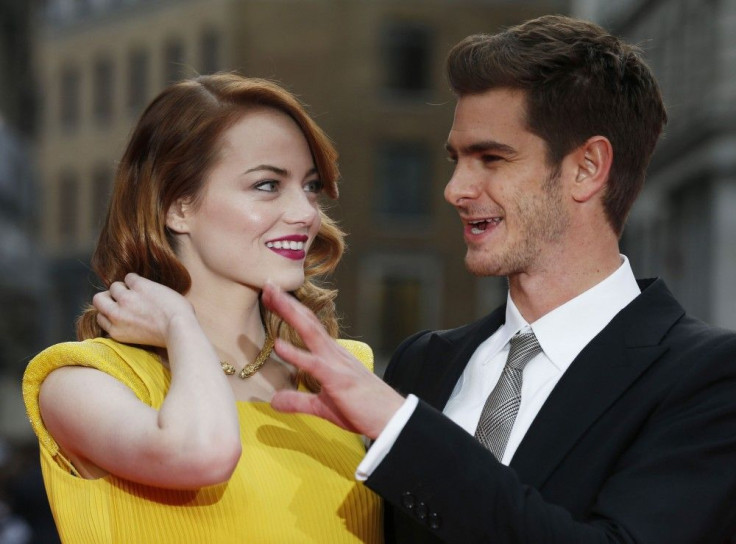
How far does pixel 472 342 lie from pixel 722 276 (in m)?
16.6

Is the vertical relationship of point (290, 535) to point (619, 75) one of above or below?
below

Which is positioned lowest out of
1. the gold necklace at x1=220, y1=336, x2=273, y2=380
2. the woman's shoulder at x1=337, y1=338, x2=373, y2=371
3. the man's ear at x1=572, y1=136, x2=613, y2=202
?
the woman's shoulder at x1=337, y1=338, x2=373, y2=371

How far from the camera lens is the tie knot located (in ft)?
10.9

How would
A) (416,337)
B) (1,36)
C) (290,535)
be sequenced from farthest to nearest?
(1,36), (416,337), (290,535)

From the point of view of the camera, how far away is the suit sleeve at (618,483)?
9.10 feet

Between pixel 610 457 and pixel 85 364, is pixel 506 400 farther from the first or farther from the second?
pixel 85 364

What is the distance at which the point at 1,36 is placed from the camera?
2117 centimetres

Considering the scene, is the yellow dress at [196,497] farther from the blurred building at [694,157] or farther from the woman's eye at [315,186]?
the blurred building at [694,157]

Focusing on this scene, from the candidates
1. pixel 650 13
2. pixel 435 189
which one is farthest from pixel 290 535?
pixel 435 189

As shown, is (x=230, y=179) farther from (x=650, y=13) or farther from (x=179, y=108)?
(x=650, y=13)

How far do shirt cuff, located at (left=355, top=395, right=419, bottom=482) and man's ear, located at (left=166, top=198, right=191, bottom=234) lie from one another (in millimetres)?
1145

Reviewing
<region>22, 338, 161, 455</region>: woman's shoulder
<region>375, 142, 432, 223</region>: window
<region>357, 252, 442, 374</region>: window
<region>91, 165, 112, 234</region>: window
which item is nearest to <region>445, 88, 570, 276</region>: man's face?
<region>22, 338, 161, 455</region>: woman's shoulder

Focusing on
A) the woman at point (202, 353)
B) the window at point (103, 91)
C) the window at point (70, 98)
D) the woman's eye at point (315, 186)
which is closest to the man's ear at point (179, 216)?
the woman at point (202, 353)

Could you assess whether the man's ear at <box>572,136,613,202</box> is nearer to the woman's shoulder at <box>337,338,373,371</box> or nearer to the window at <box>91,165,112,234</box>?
the woman's shoulder at <box>337,338,373,371</box>
